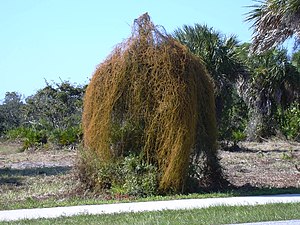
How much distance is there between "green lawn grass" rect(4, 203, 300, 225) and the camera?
922 centimetres

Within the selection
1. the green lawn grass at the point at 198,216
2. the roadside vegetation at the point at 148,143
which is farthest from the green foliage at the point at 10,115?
the green lawn grass at the point at 198,216

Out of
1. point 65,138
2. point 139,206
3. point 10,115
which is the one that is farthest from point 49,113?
point 139,206

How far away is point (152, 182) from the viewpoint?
41.0 ft

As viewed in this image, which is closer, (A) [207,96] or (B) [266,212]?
(B) [266,212]

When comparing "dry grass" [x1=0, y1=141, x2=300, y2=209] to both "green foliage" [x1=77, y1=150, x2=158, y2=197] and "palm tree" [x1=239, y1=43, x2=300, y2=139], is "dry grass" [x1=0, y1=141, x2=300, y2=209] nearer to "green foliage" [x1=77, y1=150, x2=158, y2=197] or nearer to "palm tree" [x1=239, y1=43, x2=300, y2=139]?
"green foliage" [x1=77, y1=150, x2=158, y2=197]

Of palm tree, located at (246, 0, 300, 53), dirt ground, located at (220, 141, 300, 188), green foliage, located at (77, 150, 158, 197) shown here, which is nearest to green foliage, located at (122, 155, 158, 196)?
green foliage, located at (77, 150, 158, 197)

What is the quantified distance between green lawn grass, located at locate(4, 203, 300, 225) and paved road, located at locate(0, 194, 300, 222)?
56cm

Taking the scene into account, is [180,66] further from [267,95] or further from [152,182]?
[267,95]

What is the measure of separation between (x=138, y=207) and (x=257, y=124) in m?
20.7

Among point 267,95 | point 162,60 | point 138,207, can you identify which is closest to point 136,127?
point 162,60

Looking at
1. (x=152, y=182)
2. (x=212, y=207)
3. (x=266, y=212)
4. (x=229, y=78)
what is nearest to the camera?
(x=266, y=212)

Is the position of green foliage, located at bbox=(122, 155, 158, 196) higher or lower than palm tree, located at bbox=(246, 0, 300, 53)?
lower

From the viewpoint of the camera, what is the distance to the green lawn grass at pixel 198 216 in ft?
30.2

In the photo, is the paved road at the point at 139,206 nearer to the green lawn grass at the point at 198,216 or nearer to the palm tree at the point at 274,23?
the green lawn grass at the point at 198,216
